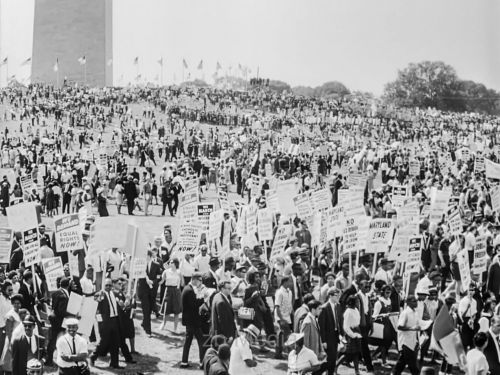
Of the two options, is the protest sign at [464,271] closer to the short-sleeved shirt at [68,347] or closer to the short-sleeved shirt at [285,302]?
the short-sleeved shirt at [285,302]

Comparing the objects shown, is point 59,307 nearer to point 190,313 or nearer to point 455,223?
point 190,313

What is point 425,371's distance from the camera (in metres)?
7.50

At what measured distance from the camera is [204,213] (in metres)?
16.4

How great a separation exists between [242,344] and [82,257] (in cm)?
727

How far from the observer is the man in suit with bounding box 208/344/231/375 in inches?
316

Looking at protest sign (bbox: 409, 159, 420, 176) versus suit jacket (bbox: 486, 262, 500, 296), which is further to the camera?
protest sign (bbox: 409, 159, 420, 176)

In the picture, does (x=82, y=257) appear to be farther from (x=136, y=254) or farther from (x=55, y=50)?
(x=55, y=50)

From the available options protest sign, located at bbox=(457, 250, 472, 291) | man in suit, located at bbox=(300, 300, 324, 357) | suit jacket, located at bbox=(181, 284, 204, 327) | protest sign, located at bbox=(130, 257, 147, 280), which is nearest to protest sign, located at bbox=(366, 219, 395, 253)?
protest sign, located at bbox=(457, 250, 472, 291)

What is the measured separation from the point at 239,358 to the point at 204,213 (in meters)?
7.99

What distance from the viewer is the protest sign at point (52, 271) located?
11562 mm

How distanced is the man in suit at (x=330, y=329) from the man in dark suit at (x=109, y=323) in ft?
9.18

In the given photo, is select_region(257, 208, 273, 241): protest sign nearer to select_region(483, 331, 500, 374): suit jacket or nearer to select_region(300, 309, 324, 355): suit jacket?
select_region(300, 309, 324, 355): suit jacket

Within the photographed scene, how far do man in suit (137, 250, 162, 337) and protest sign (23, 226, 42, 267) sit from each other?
1642 millimetres

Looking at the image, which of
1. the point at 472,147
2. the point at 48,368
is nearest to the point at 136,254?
the point at 48,368
